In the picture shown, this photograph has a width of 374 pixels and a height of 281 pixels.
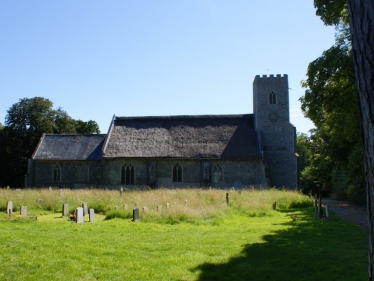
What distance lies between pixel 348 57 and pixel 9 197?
59.6 ft

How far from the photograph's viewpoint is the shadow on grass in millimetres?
7289

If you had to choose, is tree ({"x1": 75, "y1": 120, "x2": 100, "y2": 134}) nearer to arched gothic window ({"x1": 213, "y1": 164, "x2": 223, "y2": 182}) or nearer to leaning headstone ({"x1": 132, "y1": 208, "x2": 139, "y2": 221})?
arched gothic window ({"x1": 213, "y1": 164, "x2": 223, "y2": 182})

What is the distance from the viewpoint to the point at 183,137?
36000 millimetres

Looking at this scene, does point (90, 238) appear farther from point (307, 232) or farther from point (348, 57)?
point (348, 57)

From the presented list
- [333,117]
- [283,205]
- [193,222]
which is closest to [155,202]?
[193,222]

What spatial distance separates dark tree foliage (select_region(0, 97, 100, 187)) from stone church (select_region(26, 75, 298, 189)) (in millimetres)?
8719

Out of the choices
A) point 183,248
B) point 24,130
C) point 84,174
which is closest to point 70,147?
point 84,174

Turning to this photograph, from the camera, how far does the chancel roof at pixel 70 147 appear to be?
119ft

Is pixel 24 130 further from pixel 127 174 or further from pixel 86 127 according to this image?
pixel 127 174

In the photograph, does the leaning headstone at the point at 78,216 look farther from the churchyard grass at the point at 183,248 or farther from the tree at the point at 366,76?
the tree at the point at 366,76

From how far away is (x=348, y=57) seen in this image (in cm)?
1496

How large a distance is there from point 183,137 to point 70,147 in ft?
37.3

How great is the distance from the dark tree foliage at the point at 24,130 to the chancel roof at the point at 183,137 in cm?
1406

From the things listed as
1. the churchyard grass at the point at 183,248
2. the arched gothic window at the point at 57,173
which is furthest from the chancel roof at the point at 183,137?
the churchyard grass at the point at 183,248
